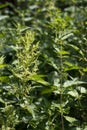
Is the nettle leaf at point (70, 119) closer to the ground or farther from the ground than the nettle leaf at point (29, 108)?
closer to the ground

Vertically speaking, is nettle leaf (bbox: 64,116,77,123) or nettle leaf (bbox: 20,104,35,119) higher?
nettle leaf (bbox: 20,104,35,119)

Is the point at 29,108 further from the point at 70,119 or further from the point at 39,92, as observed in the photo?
the point at 39,92

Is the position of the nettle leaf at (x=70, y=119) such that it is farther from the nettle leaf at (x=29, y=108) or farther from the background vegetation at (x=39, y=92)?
the nettle leaf at (x=29, y=108)

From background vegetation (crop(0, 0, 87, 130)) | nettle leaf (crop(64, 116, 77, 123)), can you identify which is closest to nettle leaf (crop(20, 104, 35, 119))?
background vegetation (crop(0, 0, 87, 130))

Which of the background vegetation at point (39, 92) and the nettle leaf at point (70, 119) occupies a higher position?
the background vegetation at point (39, 92)

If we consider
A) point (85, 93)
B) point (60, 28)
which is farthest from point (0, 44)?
point (85, 93)

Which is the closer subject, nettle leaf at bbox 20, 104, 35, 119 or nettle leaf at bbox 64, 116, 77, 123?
nettle leaf at bbox 20, 104, 35, 119

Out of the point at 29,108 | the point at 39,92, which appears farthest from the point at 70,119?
the point at 39,92

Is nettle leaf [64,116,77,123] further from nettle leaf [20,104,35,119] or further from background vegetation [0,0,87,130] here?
nettle leaf [20,104,35,119]

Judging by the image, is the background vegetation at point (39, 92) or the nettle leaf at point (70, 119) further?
the nettle leaf at point (70, 119)

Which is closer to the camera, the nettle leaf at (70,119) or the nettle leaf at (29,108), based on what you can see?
the nettle leaf at (29,108)

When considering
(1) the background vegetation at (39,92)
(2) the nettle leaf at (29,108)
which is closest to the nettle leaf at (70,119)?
Result: (1) the background vegetation at (39,92)

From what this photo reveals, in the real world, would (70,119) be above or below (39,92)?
below

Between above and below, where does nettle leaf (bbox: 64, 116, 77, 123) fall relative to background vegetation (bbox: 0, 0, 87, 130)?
below
